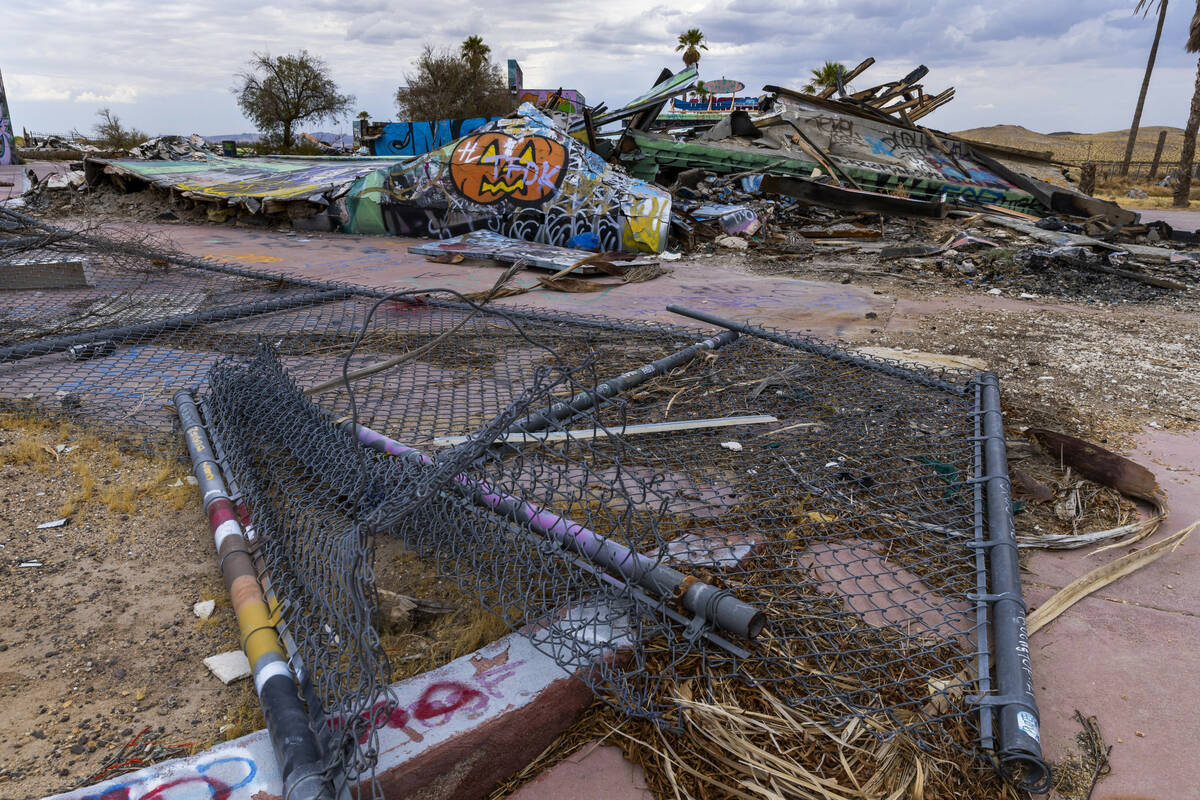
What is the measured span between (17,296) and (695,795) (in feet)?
23.8

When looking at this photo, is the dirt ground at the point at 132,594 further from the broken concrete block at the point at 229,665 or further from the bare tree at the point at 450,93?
the bare tree at the point at 450,93

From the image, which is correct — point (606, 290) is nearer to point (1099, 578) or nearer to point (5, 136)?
point (1099, 578)

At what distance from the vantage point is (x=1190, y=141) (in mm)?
23031

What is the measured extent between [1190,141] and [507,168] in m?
24.5

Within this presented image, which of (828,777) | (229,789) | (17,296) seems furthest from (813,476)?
(17,296)

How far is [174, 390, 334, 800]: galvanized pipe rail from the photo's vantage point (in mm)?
1494

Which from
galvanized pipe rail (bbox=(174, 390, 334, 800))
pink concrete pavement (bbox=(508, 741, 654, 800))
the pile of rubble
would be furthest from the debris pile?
pink concrete pavement (bbox=(508, 741, 654, 800))

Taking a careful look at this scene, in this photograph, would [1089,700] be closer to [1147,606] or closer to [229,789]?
[1147,606]

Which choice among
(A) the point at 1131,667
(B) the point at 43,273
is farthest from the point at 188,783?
(B) the point at 43,273

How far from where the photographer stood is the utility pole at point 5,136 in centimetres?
2197

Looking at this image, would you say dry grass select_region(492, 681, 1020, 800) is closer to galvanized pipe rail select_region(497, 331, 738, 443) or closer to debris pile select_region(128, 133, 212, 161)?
galvanized pipe rail select_region(497, 331, 738, 443)

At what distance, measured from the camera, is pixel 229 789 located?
1521 mm

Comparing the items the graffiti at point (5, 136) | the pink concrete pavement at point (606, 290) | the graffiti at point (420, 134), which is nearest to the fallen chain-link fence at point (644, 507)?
the pink concrete pavement at point (606, 290)

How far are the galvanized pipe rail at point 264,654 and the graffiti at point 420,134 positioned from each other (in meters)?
28.1
